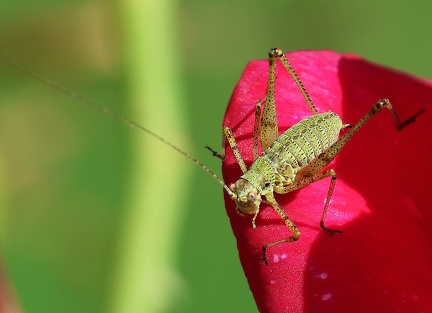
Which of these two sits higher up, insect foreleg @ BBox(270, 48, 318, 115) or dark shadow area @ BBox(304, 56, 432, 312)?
insect foreleg @ BBox(270, 48, 318, 115)

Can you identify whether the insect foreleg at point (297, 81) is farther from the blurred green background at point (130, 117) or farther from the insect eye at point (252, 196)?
the blurred green background at point (130, 117)

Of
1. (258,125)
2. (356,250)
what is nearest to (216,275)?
(258,125)

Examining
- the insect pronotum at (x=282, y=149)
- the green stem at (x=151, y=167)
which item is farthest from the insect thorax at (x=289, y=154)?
the green stem at (x=151, y=167)

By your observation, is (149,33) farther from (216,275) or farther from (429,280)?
(429,280)

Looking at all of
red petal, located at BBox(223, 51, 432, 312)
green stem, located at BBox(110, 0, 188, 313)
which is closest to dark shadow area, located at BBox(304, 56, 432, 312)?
red petal, located at BBox(223, 51, 432, 312)

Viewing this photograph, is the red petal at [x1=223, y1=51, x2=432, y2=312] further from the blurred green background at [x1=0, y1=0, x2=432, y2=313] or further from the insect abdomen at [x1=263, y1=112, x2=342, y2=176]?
the blurred green background at [x1=0, y1=0, x2=432, y2=313]

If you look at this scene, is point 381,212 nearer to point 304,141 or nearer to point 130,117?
point 304,141

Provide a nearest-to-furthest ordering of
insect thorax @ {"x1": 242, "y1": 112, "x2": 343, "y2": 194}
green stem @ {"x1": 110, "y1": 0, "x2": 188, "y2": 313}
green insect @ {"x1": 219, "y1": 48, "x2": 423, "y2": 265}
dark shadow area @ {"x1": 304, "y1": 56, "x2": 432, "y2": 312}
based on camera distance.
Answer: dark shadow area @ {"x1": 304, "y1": 56, "x2": 432, "y2": 312} < green insect @ {"x1": 219, "y1": 48, "x2": 423, "y2": 265} < insect thorax @ {"x1": 242, "y1": 112, "x2": 343, "y2": 194} < green stem @ {"x1": 110, "y1": 0, "x2": 188, "y2": 313}

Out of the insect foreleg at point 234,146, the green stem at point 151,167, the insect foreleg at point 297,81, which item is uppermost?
the insect foreleg at point 297,81
